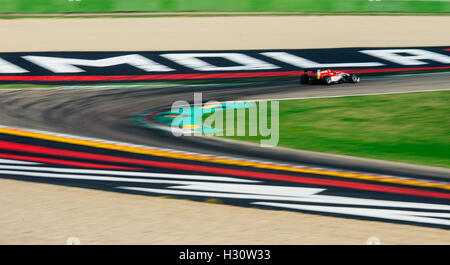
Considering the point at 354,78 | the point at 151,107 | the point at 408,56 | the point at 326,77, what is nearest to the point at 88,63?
the point at 151,107

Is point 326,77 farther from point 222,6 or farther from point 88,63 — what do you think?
point 222,6

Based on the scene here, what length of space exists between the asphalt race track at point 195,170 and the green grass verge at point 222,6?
15825mm

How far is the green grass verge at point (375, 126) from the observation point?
45.7 ft

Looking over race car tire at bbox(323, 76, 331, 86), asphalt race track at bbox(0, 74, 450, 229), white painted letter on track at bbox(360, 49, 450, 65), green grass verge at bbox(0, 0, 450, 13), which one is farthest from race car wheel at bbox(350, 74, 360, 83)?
green grass verge at bbox(0, 0, 450, 13)

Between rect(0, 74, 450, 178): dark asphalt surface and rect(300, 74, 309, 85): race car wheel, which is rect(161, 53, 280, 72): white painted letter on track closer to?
rect(0, 74, 450, 178): dark asphalt surface

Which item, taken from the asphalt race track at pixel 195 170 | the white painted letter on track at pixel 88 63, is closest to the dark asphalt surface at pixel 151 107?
the asphalt race track at pixel 195 170

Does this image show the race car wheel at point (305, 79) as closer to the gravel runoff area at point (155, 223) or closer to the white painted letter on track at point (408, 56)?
the white painted letter on track at point (408, 56)

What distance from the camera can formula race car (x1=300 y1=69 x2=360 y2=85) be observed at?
73.3 ft

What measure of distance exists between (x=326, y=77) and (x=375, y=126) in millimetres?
6390

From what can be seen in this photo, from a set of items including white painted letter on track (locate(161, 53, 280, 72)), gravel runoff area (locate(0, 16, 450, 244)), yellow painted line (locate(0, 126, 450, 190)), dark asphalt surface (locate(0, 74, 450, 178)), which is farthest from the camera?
white painted letter on track (locate(161, 53, 280, 72))

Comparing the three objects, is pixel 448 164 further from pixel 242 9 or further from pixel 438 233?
pixel 242 9

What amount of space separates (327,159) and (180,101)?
25.5ft

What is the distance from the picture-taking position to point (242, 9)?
35.8 metres

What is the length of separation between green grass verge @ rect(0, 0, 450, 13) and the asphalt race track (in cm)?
1582
